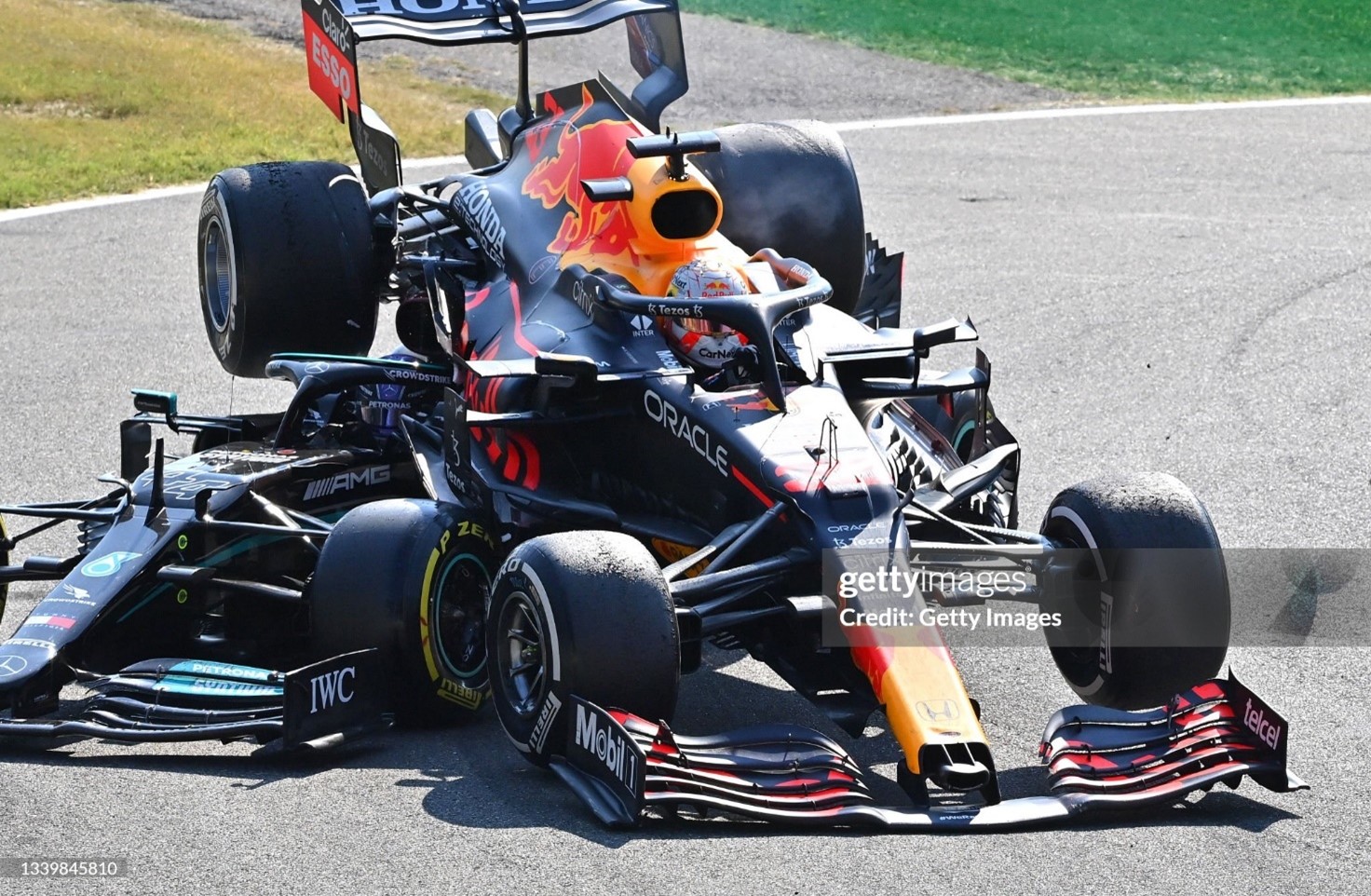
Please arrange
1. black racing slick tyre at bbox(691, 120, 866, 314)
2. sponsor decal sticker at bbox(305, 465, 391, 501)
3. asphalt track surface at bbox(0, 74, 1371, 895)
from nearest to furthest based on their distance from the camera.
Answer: asphalt track surface at bbox(0, 74, 1371, 895), sponsor decal sticker at bbox(305, 465, 391, 501), black racing slick tyre at bbox(691, 120, 866, 314)

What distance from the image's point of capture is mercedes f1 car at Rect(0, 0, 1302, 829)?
679 centimetres

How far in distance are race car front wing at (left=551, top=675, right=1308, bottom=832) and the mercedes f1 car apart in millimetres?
13

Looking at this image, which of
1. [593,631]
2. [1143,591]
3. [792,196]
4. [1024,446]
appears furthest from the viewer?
[1024,446]

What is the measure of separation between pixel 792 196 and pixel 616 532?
11.6 ft


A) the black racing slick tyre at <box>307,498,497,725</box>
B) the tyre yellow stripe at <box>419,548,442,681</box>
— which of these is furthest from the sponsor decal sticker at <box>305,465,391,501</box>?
the tyre yellow stripe at <box>419,548,442,681</box>

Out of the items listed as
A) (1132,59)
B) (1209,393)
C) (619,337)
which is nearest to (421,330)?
(619,337)

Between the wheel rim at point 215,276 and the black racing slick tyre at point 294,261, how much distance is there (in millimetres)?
128

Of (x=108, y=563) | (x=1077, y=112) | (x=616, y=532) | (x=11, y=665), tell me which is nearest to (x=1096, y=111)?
(x=1077, y=112)

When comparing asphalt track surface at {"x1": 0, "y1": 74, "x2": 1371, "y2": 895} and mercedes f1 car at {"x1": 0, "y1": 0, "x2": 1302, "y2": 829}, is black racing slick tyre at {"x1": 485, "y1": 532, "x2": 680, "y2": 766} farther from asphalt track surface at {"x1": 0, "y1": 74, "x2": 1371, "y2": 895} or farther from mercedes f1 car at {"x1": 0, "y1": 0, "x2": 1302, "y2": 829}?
asphalt track surface at {"x1": 0, "y1": 74, "x2": 1371, "y2": 895}

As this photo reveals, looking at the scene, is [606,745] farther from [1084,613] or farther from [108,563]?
[108,563]

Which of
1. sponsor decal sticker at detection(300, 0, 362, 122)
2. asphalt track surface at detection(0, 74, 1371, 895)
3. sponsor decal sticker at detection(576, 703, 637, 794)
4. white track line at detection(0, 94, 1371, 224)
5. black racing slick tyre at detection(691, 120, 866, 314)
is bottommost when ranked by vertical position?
asphalt track surface at detection(0, 74, 1371, 895)

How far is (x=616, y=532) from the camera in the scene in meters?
7.77

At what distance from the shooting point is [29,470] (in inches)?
452

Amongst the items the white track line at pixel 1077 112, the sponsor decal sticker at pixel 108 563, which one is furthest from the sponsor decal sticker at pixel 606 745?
the white track line at pixel 1077 112
